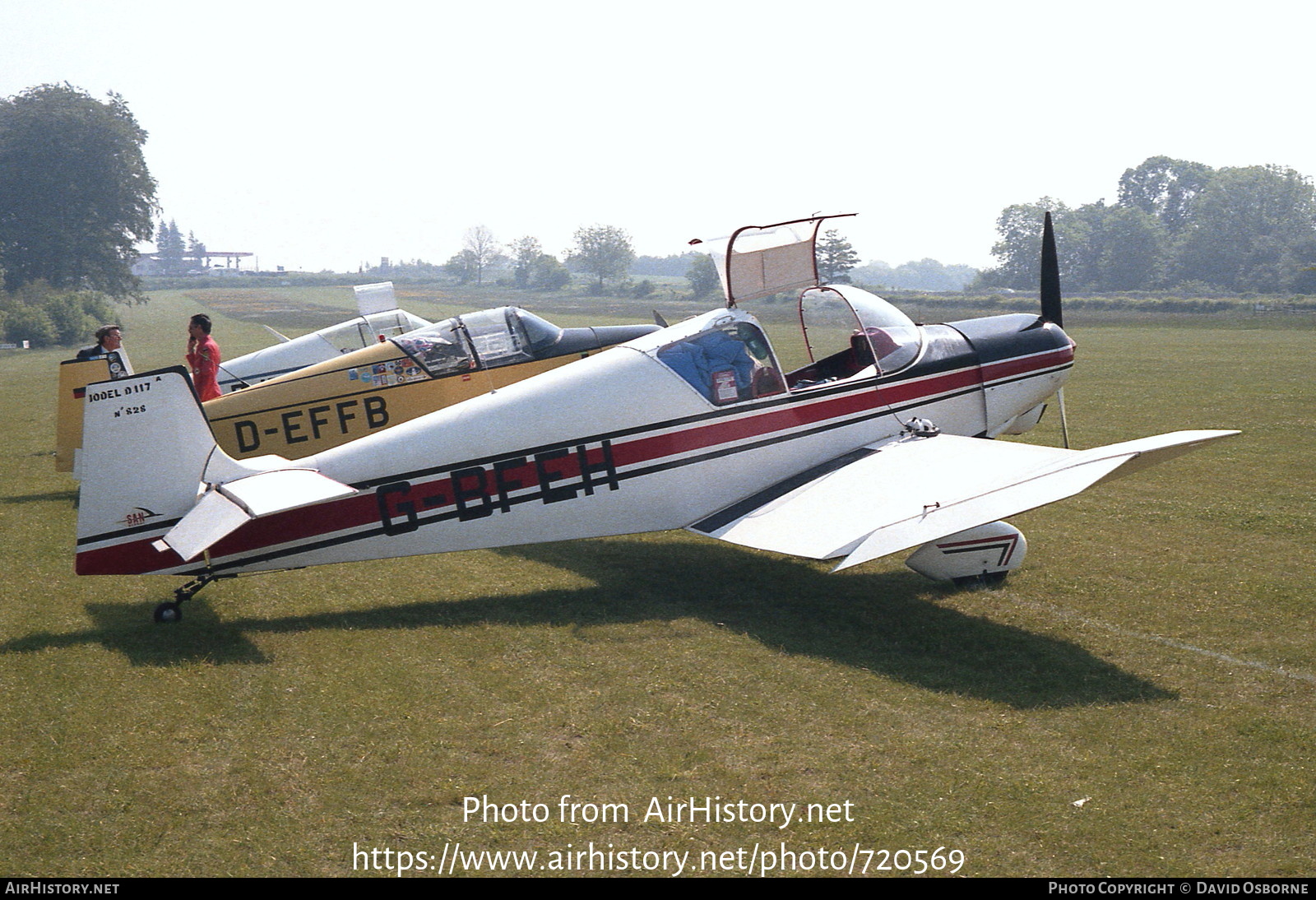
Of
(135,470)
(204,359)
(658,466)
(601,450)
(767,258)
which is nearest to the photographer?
(135,470)

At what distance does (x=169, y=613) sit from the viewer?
6316mm

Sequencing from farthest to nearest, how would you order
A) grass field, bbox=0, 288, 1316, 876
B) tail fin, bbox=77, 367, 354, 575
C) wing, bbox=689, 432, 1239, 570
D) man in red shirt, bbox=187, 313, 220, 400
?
1. man in red shirt, bbox=187, 313, 220, 400
2. tail fin, bbox=77, 367, 354, 575
3. wing, bbox=689, 432, 1239, 570
4. grass field, bbox=0, 288, 1316, 876

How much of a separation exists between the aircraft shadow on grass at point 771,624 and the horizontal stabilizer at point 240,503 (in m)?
0.76

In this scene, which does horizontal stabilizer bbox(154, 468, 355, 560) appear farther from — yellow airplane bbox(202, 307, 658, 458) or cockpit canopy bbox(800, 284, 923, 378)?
cockpit canopy bbox(800, 284, 923, 378)

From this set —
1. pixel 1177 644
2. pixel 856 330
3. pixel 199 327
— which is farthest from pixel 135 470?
pixel 1177 644

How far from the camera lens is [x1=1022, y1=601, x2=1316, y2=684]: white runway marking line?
17.7 ft

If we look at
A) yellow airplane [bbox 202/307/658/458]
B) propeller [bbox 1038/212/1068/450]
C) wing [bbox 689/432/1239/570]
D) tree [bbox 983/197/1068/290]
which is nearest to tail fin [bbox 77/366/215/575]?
yellow airplane [bbox 202/307/658/458]

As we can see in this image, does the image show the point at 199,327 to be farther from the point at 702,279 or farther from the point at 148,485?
the point at 702,279

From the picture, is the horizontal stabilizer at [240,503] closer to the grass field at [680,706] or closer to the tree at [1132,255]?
the grass field at [680,706]

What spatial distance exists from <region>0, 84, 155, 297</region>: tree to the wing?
3089 inches

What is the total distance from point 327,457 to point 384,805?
305cm

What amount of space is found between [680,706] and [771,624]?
1.51 m

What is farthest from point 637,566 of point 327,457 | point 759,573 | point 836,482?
point 327,457

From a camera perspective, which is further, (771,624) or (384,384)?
(384,384)
